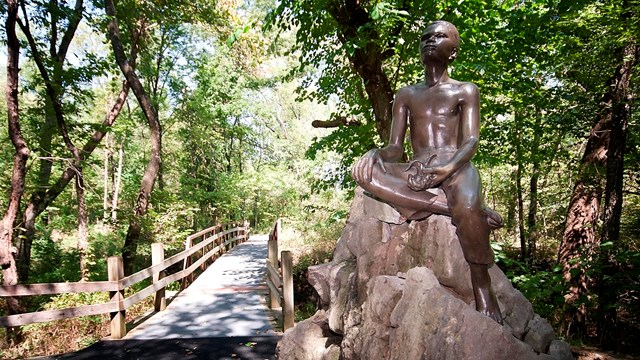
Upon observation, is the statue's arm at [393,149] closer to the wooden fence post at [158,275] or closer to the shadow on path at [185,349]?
the shadow on path at [185,349]

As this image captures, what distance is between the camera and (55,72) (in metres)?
7.94

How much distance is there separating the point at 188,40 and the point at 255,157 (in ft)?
40.0

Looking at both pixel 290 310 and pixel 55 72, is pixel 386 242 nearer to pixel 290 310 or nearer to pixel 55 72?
pixel 290 310

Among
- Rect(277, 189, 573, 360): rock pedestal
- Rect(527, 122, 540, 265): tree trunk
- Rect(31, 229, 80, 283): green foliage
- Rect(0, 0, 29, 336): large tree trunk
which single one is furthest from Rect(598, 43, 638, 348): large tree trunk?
Rect(31, 229, 80, 283): green foliage

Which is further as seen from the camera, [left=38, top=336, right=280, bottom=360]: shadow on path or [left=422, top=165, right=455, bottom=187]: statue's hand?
[left=38, top=336, right=280, bottom=360]: shadow on path

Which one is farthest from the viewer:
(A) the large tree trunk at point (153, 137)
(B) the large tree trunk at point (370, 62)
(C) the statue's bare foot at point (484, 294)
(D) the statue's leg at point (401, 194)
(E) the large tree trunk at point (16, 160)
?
(A) the large tree trunk at point (153, 137)

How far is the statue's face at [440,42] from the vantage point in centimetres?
266

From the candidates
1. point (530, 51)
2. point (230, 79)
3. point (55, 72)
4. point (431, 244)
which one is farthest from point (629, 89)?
point (230, 79)

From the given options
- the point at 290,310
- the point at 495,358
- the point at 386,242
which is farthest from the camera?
the point at 290,310

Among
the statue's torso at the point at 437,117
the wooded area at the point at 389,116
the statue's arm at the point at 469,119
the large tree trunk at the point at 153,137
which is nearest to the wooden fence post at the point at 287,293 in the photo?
the wooded area at the point at 389,116

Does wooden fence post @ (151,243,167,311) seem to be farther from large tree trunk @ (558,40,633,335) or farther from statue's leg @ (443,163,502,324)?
large tree trunk @ (558,40,633,335)

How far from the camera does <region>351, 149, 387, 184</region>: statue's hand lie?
2.73 meters

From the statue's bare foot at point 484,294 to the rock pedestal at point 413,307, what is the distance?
0.08 m

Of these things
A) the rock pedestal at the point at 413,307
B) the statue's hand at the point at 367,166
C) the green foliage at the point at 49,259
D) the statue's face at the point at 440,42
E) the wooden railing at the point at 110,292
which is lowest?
the green foliage at the point at 49,259
